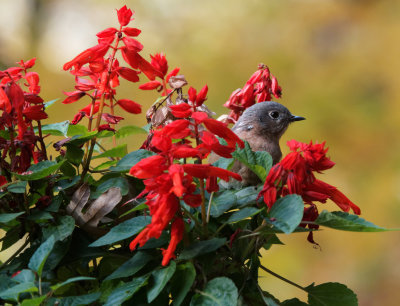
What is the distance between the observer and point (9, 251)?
146 cm

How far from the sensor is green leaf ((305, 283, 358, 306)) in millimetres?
649

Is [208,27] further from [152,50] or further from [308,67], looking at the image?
[308,67]

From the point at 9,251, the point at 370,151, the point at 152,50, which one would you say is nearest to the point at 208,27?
the point at 152,50

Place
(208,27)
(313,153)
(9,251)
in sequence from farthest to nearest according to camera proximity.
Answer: (208,27), (9,251), (313,153)

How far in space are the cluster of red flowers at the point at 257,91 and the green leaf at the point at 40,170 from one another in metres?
0.36

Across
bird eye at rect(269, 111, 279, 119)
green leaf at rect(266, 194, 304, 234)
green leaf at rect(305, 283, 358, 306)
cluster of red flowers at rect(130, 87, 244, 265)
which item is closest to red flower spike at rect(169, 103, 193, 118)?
cluster of red flowers at rect(130, 87, 244, 265)

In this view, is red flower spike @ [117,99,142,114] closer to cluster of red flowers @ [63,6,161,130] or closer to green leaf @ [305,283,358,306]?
cluster of red flowers @ [63,6,161,130]

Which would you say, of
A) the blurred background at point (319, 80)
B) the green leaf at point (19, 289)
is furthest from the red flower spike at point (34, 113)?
the blurred background at point (319, 80)

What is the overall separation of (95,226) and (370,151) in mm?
1547

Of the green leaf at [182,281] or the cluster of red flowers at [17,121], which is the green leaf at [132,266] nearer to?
the green leaf at [182,281]

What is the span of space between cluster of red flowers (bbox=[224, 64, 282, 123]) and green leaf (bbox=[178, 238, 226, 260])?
1.23ft

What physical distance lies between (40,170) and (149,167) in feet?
0.54

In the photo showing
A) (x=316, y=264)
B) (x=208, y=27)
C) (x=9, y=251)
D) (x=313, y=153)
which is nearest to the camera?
(x=313, y=153)

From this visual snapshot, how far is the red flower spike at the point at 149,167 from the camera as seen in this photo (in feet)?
1.68
